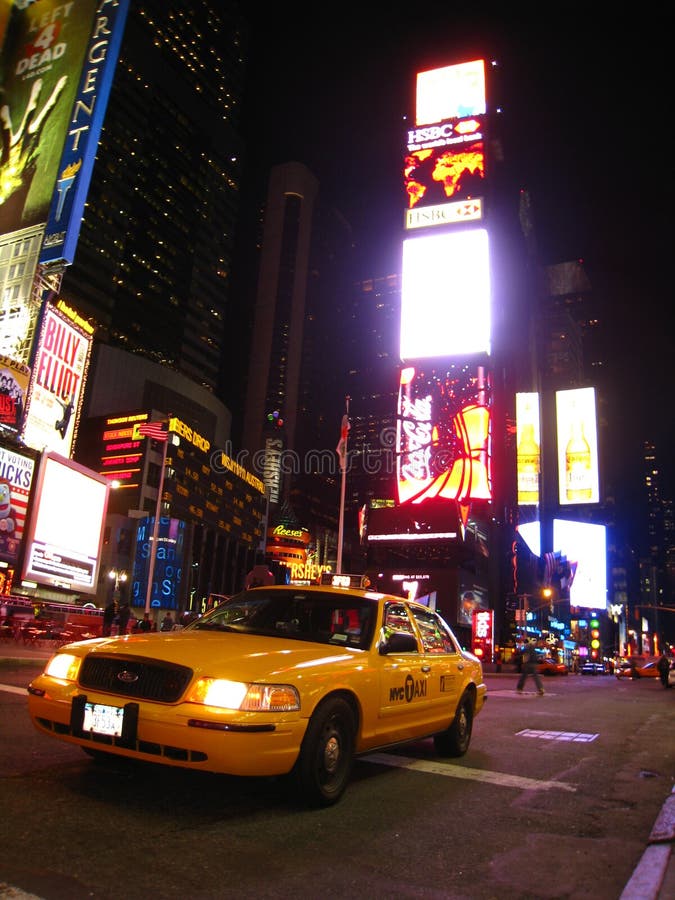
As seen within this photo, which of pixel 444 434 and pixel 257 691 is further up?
pixel 444 434

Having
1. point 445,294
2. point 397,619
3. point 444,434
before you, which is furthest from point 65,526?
point 445,294

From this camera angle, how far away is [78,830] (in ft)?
12.6

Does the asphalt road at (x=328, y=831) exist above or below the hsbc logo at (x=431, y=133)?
below

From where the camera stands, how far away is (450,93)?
59188 mm

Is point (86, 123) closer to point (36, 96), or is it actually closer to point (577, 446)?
point (36, 96)

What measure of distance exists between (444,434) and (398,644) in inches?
1933

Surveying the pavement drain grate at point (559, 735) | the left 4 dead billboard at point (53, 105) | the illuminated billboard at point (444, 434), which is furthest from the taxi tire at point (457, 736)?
the illuminated billboard at point (444, 434)

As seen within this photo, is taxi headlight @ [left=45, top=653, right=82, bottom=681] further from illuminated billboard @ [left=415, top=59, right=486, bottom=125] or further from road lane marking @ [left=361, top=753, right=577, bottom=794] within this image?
illuminated billboard @ [left=415, top=59, right=486, bottom=125]

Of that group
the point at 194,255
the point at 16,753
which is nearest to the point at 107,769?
the point at 16,753

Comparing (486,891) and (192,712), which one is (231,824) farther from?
(486,891)

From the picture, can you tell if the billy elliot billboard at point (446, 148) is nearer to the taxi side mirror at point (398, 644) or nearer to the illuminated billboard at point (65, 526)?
the illuminated billboard at point (65, 526)

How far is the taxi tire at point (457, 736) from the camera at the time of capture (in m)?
7.14

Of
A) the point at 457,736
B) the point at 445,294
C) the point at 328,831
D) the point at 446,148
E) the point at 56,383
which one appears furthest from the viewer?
the point at 446,148

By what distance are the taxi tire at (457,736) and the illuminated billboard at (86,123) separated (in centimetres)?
2623
